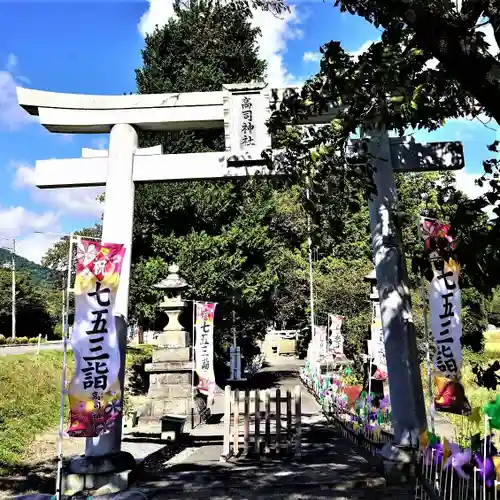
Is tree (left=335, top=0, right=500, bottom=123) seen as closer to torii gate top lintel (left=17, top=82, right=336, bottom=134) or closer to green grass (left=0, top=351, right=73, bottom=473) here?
torii gate top lintel (left=17, top=82, right=336, bottom=134)

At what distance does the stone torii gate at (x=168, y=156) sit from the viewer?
21.1 ft

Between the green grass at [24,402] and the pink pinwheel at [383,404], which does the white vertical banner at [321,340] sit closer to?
the green grass at [24,402]

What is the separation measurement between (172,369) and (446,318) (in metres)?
8.20

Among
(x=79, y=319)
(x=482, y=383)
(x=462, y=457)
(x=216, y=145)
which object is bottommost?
(x=462, y=457)

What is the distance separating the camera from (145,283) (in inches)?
685

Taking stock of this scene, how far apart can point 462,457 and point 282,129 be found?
312 centimetres

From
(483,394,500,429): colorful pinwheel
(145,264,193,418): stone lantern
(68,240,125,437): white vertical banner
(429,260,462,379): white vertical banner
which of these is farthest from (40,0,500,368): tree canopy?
(145,264,193,418): stone lantern

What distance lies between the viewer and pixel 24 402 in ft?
37.0

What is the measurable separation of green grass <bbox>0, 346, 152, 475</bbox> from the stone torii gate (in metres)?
4.36

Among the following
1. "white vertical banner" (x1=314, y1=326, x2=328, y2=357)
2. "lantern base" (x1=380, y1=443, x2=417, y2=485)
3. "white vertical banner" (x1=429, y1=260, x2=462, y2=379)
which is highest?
"white vertical banner" (x1=429, y1=260, x2=462, y2=379)

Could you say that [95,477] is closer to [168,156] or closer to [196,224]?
[168,156]

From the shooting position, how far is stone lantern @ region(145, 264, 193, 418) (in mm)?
11906

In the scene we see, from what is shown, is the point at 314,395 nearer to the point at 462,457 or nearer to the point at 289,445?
the point at 289,445

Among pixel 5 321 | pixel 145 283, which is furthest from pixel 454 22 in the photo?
pixel 5 321
